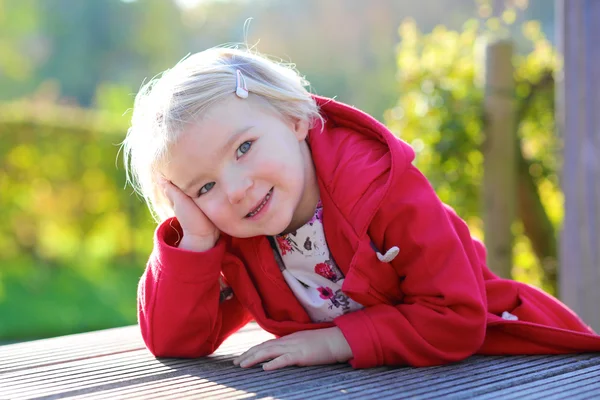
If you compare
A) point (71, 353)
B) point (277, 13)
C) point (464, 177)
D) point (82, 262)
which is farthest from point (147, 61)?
point (71, 353)

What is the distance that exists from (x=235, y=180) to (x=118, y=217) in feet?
21.8

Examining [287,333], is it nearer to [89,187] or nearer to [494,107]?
[494,107]

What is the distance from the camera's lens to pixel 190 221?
2.08 m

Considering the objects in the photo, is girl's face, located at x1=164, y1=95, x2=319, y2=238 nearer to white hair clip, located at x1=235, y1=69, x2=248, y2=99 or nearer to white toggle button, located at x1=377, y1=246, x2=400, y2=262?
white hair clip, located at x1=235, y1=69, x2=248, y2=99

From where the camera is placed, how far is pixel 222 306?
2.30m

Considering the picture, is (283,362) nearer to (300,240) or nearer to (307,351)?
(307,351)

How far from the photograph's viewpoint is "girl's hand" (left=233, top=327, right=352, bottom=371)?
192cm

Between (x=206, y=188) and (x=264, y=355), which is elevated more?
(x=206, y=188)

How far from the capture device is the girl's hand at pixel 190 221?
208 centimetres

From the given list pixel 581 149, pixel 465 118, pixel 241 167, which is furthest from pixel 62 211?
pixel 241 167

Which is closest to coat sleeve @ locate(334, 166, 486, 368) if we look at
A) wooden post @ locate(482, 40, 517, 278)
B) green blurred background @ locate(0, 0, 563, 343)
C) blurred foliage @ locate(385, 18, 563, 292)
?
green blurred background @ locate(0, 0, 563, 343)

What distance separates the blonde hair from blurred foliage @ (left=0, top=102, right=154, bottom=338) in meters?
5.40

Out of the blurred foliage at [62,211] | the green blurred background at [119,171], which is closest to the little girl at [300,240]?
the green blurred background at [119,171]

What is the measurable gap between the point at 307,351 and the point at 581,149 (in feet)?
7.32
